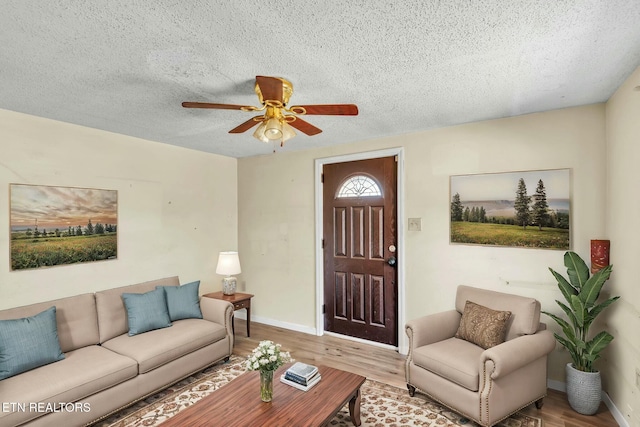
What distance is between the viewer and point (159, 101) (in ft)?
8.50

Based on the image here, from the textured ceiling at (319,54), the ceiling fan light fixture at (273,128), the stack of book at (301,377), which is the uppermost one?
the textured ceiling at (319,54)

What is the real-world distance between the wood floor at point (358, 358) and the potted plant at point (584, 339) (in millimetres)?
115

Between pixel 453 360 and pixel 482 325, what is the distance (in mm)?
420

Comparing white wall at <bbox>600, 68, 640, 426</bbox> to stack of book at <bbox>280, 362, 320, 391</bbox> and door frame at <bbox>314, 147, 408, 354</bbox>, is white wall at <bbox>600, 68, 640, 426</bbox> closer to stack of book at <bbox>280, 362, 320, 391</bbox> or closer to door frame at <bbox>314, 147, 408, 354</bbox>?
door frame at <bbox>314, 147, 408, 354</bbox>

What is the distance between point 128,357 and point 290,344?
1.82 meters

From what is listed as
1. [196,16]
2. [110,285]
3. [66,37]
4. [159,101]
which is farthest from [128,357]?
[196,16]

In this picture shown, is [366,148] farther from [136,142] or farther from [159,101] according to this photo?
[136,142]

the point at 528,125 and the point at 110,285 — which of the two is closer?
the point at 528,125

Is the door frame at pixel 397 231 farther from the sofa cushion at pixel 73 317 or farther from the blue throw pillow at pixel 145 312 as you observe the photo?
the sofa cushion at pixel 73 317

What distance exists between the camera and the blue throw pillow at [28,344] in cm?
227

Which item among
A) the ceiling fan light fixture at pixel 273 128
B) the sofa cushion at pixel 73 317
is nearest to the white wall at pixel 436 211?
the ceiling fan light fixture at pixel 273 128

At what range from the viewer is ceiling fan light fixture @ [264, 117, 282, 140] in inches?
82.6

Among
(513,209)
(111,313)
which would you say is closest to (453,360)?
(513,209)

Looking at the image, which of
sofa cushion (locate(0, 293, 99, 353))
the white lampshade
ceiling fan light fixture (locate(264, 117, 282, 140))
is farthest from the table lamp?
ceiling fan light fixture (locate(264, 117, 282, 140))
